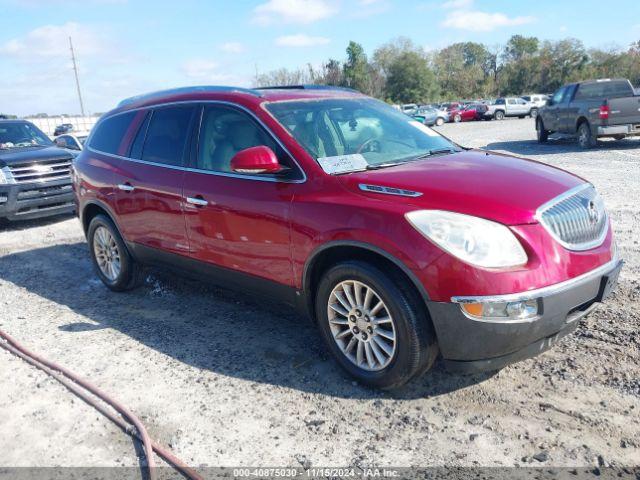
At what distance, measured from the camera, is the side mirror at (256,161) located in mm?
3500

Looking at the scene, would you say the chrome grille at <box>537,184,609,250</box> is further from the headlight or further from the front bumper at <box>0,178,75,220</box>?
the front bumper at <box>0,178,75,220</box>

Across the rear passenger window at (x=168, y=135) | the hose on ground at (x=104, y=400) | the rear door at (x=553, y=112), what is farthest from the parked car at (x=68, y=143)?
the rear door at (x=553, y=112)

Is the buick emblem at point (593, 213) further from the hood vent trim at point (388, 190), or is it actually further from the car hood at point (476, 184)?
the hood vent trim at point (388, 190)

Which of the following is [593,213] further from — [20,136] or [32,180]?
[20,136]

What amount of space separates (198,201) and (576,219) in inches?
103

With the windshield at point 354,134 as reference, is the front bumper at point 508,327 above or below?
below

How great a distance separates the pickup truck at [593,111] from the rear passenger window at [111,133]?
12613 mm

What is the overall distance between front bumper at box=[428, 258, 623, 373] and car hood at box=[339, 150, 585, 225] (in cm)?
43

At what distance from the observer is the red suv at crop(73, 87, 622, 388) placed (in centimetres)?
288

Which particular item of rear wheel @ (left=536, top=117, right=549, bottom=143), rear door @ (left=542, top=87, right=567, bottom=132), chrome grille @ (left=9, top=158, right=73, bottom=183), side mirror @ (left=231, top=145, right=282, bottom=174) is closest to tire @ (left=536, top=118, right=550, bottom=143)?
rear wheel @ (left=536, top=117, right=549, bottom=143)

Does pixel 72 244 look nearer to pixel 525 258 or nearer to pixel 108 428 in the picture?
pixel 108 428

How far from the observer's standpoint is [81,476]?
9.13 feet

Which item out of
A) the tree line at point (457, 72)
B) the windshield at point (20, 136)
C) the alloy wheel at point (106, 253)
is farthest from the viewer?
the tree line at point (457, 72)

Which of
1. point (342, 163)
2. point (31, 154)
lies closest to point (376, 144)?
point (342, 163)
